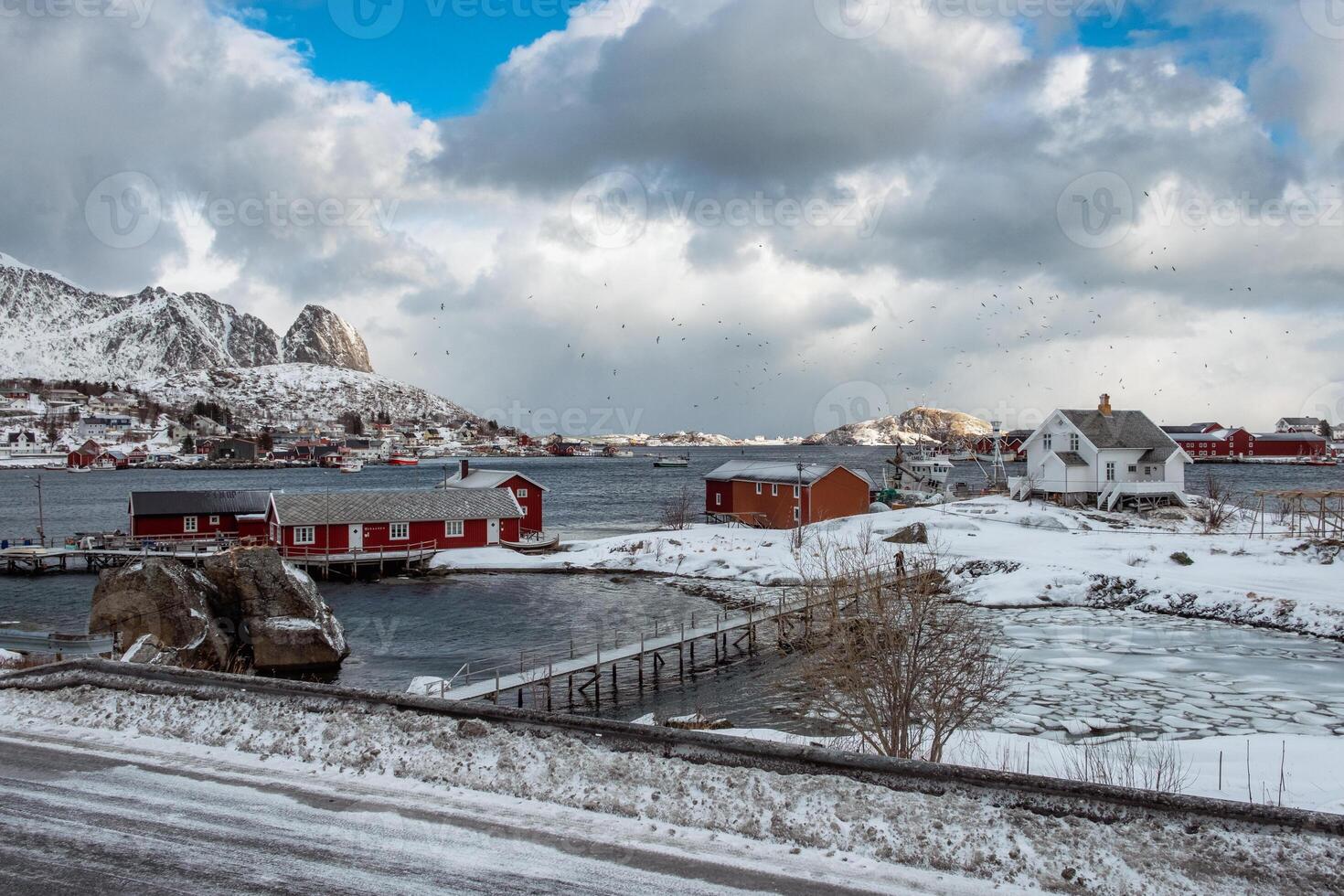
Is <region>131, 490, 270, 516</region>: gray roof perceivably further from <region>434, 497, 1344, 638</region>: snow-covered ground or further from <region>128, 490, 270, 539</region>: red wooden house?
<region>434, 497, 1344, 638</region>: snow-covered ground

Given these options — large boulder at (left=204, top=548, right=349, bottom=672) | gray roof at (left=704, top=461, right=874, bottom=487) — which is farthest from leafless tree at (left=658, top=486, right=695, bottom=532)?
large boulder at (left=204, top=548, right=349, bottom=672)

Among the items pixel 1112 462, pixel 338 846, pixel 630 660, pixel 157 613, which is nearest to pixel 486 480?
pixel 630 660

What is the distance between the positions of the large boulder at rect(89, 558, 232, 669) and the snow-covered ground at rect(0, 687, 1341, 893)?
17998 millimetres

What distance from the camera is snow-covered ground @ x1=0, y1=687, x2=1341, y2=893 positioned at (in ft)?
22.7

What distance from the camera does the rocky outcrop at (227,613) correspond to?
2736 cm

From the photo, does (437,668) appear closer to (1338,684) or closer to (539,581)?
(539,581)

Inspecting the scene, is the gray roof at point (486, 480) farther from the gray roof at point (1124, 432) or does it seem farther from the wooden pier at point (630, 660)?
the gray roof at point (1124, 432)

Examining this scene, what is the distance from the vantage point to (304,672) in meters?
29.6

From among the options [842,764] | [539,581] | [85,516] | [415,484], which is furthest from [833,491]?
[415,484]

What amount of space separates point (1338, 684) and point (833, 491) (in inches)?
1510

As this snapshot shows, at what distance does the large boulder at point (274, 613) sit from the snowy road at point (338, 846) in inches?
859

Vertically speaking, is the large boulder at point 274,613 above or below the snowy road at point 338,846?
below

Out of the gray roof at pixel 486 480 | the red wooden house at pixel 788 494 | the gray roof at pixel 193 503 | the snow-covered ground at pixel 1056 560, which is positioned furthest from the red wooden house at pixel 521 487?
the red wooden house at pixel 788 494

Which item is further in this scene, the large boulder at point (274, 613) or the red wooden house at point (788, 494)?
the red wooden house at point (788, 494)
